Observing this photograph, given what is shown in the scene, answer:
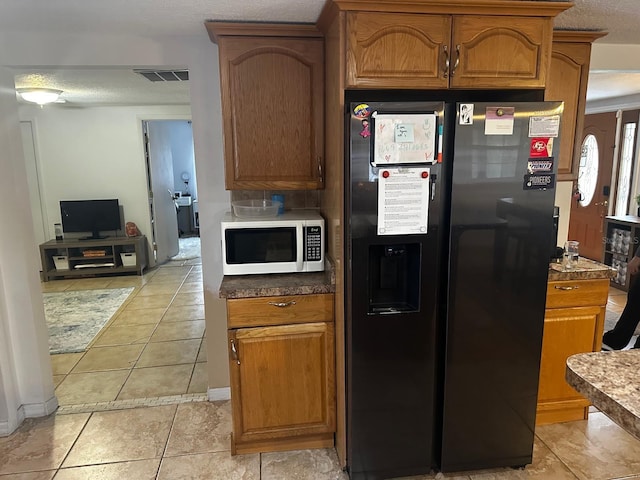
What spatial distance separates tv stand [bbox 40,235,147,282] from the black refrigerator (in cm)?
448

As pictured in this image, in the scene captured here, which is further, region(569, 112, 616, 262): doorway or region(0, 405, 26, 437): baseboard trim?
region(569, 112, 616, 262): doorway

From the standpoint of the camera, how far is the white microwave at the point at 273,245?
2158 mm

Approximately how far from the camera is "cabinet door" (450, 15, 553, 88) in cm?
180

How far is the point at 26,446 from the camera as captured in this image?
7.62 feet

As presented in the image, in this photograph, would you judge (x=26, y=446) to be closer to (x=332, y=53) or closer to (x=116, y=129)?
(x=332, y=53)

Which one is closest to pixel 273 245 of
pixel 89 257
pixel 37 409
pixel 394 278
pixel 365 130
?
pixel 394 278

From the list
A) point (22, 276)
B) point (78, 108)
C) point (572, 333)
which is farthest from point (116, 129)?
point (572, 333)

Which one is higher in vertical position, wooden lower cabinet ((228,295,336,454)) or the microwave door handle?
the microwave door handle

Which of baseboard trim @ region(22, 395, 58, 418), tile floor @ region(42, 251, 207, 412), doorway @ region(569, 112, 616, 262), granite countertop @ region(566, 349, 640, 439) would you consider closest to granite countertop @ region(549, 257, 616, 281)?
granite countertop @ region(566, 349, 640, 439)

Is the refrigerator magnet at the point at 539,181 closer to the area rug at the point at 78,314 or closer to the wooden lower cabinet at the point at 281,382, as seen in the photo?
the wooden lower cabinet at the point at 281,382

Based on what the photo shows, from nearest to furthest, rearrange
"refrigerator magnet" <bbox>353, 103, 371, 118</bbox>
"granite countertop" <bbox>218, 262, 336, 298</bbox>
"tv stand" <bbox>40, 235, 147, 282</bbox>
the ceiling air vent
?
"refrigerator magnet" <bbox>353, 103, 371, 118</bbox>, "granite countertop" <bbox>218, 262, 336, 298</bbox>, the ceiling air vent, "tv stand" <bbox>40, 235, 147, 282</bbox>

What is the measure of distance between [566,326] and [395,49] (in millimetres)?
1681

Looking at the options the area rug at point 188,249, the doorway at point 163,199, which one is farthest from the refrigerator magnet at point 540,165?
the area rug at point 188,249

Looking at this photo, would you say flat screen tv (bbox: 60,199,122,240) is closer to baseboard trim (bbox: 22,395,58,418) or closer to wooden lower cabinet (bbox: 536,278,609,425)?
baseboard trim (bbox: 22,395,58,418)
